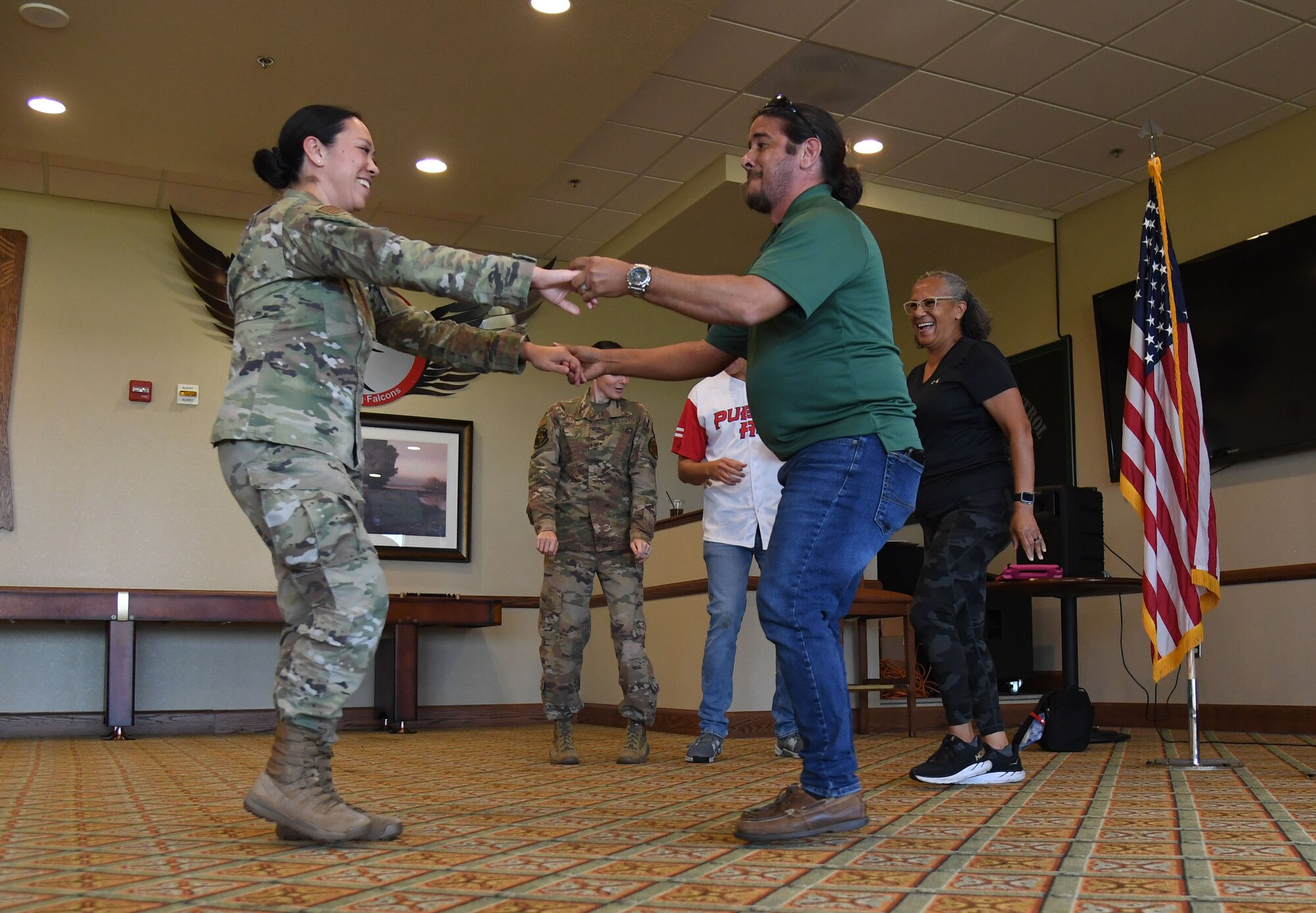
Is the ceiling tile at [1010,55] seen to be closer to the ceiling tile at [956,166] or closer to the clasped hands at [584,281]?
the ceiling tile at [956,166]

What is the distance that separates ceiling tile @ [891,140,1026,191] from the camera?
6816 millimetres

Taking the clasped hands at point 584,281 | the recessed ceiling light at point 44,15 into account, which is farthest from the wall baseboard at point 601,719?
the recessed ceiling light at point 44,15

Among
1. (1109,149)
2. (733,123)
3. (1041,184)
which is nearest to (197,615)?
(733,123)

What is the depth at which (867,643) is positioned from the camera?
6152 mm

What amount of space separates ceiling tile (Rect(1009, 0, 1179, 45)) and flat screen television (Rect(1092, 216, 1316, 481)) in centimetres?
150

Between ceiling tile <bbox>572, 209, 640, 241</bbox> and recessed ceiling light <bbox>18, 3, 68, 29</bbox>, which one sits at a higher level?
ceiling tile <bbox>572, 209, 640, 241</bbox>

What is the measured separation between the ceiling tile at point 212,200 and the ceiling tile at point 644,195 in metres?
2.27

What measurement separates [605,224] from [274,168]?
5.54 m

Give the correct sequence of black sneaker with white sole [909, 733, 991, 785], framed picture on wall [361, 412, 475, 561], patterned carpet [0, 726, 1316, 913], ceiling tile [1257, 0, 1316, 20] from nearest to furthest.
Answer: patterned carpet [0, 726, 1316, 913] → black sneaker with white sole [909, 733, 991, 785] → ceiling tile [1257, 0, 1316, 20] → framed picture on wall [361, 412, 475, 561]

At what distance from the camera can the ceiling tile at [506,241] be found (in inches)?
316

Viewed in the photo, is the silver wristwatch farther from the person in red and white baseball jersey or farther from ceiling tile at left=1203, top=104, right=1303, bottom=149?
ceiling tile at left=1203, top=104, right=1303, bottom=149

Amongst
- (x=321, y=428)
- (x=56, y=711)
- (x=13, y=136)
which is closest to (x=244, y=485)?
(x=321, y=428)

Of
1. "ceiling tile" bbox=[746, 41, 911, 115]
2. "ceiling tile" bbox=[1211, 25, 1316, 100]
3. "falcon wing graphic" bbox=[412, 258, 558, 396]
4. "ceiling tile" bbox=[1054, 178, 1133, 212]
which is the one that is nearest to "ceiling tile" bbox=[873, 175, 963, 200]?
"ceiling tile" bbox=[1054, 178, 1133, 212]

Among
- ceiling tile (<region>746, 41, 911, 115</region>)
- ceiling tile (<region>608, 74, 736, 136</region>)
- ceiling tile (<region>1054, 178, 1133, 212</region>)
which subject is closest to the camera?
A: ceiling tile (<region>746, 41, 911, 115</region>)
